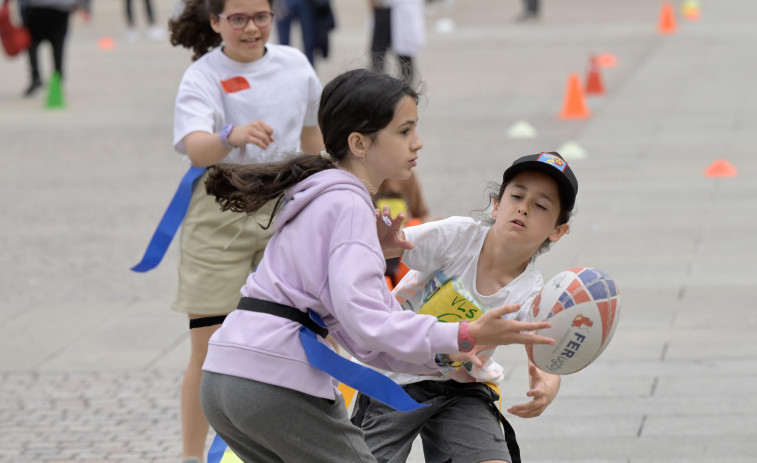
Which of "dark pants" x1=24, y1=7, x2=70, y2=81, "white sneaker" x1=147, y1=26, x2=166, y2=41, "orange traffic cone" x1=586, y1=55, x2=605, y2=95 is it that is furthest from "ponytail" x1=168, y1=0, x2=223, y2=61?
"white sneaker" x1=147, y1=26, x2=166, y2=41

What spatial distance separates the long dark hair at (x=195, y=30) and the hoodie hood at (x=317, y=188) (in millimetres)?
1648

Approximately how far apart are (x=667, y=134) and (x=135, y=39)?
44.8 feet

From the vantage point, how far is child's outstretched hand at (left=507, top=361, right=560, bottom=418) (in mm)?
3465

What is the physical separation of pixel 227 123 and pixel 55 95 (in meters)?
11.0

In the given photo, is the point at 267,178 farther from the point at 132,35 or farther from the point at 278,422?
the point at 132,35

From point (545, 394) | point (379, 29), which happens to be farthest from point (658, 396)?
point (379, 29)

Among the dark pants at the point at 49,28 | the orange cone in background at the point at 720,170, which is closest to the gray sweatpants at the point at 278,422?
the orange cone in background at the point at 720,170

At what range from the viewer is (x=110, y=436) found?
5.03m

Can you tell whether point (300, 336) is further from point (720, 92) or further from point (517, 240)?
point (720, 92)

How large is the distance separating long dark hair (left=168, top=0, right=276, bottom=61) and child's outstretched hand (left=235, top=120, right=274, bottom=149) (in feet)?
2.56

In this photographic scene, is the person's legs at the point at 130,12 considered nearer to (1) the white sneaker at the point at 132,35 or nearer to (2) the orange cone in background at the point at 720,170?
(1) the white sneaker at the point at 132,35

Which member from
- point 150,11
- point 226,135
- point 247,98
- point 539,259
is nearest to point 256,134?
point 226,135

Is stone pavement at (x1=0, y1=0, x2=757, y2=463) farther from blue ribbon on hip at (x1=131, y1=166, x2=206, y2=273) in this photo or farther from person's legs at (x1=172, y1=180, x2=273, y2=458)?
blue ribbon on hip at (x1=131, y1=166, x2=206, y2=273)

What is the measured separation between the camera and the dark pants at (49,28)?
50.1 ft
